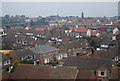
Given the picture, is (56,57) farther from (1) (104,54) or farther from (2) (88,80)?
(2) (88,80)

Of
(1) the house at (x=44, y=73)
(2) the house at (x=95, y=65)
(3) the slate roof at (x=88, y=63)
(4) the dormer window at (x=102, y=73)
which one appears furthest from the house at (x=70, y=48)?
(1) the house at (x=44, y=73)

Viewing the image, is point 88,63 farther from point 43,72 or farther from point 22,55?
point 22,55

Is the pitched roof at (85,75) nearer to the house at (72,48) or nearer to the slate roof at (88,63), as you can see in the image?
the slate roof at (88,63)

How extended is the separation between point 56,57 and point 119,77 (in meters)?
12.9

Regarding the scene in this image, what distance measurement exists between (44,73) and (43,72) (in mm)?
112

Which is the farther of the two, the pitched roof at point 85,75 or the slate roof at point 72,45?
the slate roof at point 72,45

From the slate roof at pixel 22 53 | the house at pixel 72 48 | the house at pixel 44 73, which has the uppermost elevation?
the house at pixel 44 73

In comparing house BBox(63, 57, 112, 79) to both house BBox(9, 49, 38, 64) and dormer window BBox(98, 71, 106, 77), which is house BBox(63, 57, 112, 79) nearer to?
dormer window BBox(98, 71, 106, 77)

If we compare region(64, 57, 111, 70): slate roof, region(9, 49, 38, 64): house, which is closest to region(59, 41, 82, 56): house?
region(9, 49, 38, 64): house

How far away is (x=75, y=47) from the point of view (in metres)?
30.1

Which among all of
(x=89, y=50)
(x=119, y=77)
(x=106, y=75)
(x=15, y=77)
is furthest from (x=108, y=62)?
(x=89, y=50)

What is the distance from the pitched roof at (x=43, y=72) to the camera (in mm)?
13914

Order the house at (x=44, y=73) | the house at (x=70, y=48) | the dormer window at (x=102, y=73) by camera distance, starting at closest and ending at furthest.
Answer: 1. the house at (x=44, y=73)
2. the dormer window at (x=102, y=73)
3. the house at (x=70, y=48)

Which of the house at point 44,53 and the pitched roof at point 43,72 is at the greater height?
the pitched roof at point 43,72
